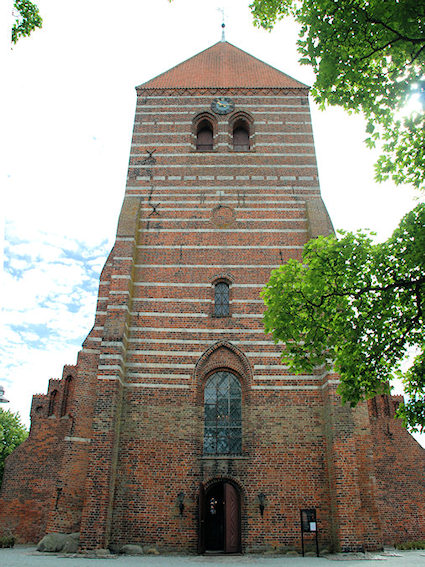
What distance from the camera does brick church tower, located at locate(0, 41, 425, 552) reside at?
1259 cm

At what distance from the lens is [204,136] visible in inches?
782

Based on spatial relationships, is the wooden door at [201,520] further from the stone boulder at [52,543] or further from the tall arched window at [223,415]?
the stone boulder at [52,543]

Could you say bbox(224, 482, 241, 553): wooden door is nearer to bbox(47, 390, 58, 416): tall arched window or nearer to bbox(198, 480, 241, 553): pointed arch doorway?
bbox(198, 480, 241, 553): pointed arch doorway

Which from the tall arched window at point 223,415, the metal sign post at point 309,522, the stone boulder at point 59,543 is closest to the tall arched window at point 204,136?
the tall arched window at point 223,415

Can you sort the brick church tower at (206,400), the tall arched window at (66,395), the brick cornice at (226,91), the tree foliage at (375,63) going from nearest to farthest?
the tree foliage at (375,63)
the brick church tower at (206,400)
the tall arched window at (66,395)
the brick cornice at (226,91)

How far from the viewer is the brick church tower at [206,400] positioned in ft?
41.3

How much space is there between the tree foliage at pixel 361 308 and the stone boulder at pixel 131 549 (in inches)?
279

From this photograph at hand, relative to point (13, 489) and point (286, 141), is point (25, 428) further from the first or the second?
point (286, 141)

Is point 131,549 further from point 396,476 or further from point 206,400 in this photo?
point 396,476

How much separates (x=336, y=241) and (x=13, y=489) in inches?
538

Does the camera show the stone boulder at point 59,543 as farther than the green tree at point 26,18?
Yes

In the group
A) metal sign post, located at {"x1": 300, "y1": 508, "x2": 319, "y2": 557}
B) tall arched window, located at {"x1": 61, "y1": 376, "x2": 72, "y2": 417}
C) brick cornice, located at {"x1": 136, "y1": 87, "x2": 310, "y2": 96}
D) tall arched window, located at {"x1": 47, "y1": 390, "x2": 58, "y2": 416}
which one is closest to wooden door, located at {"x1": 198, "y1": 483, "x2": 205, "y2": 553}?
metal sign post, located at {"x1": 300, "y1": 508, "x2": 319, "y2": 557}

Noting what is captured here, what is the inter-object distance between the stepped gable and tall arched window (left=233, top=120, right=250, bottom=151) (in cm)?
182

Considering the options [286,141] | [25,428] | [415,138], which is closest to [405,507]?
[415,138]
